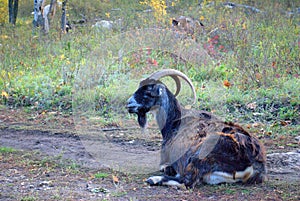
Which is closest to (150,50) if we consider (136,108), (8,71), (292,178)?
(8,71)

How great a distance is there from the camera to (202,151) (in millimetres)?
6094

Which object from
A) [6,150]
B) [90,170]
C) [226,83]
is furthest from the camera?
[226,83]

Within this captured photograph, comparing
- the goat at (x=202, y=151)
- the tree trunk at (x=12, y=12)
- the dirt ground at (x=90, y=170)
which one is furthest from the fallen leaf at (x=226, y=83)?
the tree trunk at (x=12, y=12)

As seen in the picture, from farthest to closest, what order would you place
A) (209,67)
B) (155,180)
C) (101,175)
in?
1. (209,67)
2. (101,175)
3. (155,180)

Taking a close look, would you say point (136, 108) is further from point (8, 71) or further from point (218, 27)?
point (218, 27)

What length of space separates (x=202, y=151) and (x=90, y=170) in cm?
171

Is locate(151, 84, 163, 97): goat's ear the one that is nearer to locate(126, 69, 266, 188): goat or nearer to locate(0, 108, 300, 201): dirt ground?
locate(126, 69, 266, 188): goat

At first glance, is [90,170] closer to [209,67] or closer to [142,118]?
[142,118]

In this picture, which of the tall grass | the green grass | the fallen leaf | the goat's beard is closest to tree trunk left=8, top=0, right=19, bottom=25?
the tall grass

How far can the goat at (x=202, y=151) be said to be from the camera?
19.9 feet

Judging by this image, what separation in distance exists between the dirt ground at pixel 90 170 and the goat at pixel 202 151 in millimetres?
131

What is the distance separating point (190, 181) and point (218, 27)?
9.08m

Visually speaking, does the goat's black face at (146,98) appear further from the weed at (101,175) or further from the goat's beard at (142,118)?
the weed at (101,175)

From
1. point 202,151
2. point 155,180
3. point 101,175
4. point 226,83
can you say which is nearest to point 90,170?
point 101,175
